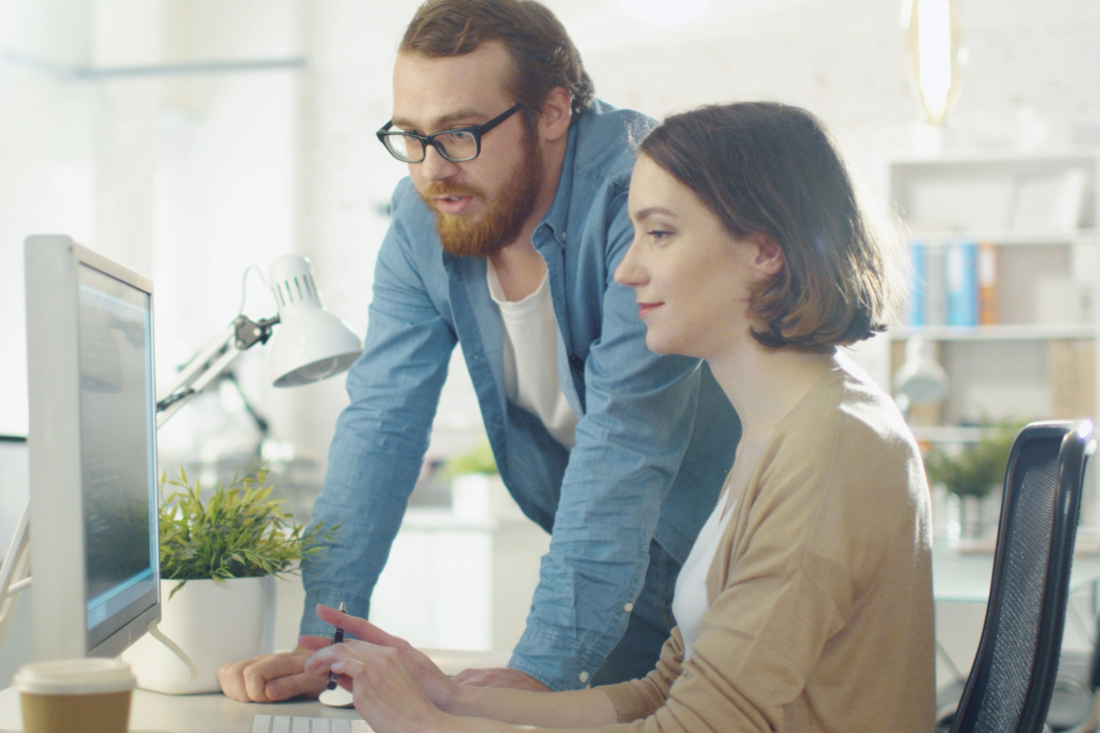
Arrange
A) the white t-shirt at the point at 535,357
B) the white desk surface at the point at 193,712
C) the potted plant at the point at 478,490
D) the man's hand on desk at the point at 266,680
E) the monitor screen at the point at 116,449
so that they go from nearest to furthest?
the monitor screen at the point at 116,449
the white desk surface at the point at 193,712
the man's hand on desk at the point at 266,680
the white t-shirt at the point at 535,357
the potted plant at the point at 478,490

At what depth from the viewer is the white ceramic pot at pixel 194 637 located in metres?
1.19

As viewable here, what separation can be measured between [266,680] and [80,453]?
0.51 metres

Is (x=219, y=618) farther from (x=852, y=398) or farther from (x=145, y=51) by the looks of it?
(x=145, y=51)

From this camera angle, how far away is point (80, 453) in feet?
2.49

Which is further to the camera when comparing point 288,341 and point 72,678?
point 288,341

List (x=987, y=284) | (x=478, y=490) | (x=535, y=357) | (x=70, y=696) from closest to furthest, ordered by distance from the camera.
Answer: (x=70, y=696), (x=535, y=357), (x=478, y=490), (x=987, y=284)

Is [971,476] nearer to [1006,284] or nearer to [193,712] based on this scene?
[1006,284]

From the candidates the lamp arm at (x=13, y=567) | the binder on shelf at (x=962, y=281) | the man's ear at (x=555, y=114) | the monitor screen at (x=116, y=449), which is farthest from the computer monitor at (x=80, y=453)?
the binder on shelf at (x=962, y=281)

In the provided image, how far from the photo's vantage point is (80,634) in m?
0.77

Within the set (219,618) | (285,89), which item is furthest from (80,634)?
(285,89)

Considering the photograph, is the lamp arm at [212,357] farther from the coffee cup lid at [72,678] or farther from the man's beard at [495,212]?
the coffee cup lid at [72,678]

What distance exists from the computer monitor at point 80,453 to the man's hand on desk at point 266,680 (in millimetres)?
218

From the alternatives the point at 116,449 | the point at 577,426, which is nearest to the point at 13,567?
the point at 116,449

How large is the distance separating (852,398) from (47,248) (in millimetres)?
688
